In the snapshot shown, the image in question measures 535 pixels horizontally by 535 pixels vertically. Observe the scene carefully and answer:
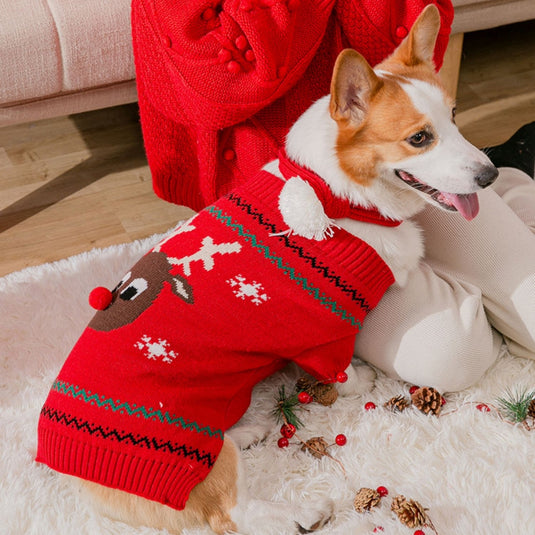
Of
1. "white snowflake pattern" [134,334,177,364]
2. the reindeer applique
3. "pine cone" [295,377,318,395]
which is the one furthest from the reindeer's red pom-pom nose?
"pine cone" [295,377,318,395]

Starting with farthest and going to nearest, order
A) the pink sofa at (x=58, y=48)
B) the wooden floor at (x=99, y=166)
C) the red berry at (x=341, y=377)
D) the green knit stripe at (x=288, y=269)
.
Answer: the wooden floor at (x=99, y=166)
the pink sofa at (x=58, y=48)
the red berry at (x=341, y=377)
the green knit stripe at (x=288, y=269)

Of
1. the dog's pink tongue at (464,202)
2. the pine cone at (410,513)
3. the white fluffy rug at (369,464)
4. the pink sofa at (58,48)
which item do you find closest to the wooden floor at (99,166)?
the pink sofa at (58,48)

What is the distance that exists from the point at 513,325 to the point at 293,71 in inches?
26.9

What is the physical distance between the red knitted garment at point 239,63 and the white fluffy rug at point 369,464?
0.54m

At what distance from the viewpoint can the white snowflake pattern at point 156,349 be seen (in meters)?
1.17

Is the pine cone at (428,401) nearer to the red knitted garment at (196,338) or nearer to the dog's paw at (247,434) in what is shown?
the red knitted garment at (196,338)

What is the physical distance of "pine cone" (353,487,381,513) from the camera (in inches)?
48.9

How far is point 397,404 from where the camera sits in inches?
55.4

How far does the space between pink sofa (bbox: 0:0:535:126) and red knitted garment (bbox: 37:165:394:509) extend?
70cm

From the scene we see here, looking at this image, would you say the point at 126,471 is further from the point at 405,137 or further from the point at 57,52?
the point at 57,52

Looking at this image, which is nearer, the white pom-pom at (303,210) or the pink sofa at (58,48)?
the white pom-pom at (303,210)

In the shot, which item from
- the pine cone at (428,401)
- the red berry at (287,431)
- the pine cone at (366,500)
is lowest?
the red berry at (287,431)

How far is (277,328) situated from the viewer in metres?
1.24

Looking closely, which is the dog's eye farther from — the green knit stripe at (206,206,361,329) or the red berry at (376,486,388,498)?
the red berry at (376,486,388,498)
